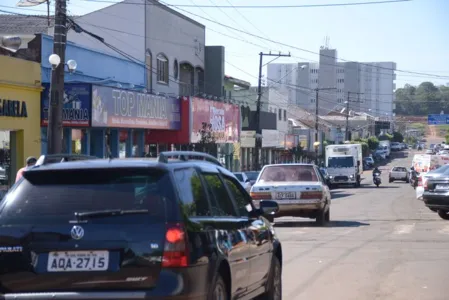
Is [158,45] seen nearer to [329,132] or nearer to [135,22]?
[135,22]

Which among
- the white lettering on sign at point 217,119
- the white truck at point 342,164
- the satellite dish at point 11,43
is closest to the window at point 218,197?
the satellite dish at point 11,43

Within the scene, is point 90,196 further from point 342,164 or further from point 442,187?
point 342,164

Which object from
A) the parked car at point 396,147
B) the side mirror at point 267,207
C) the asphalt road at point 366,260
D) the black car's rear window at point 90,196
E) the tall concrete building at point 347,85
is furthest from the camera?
the tall concrete building at point 347,85

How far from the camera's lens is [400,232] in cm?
2030

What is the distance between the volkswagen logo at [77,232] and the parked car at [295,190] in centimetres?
1525

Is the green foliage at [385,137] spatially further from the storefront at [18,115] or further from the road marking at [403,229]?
the road marking at [403,229]

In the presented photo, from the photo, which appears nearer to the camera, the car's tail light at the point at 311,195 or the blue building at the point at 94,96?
the car's tail light at the point at 311,195

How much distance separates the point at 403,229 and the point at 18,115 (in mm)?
12378

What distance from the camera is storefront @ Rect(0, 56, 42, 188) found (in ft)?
85.3

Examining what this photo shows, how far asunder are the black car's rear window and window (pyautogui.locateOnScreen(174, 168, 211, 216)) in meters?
0.21

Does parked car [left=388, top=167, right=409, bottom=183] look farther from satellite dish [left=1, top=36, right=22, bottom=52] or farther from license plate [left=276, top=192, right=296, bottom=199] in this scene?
license plate [left=276, top=192, right=296, bottom=199]

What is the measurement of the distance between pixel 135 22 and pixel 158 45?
199 centimetres

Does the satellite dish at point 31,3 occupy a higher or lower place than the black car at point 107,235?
higher

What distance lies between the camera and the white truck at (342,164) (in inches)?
2468
